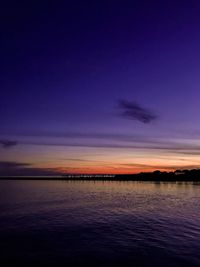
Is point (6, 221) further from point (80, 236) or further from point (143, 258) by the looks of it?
point (143, 258)

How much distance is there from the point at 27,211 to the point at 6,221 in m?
8.29

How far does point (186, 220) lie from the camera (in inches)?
1294

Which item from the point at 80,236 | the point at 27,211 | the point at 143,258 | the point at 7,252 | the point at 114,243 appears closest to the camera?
the point at 143,258

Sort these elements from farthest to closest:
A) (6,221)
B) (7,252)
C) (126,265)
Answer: (6,221) → (7,252) → (126,265)

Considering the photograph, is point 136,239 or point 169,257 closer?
point 169,257

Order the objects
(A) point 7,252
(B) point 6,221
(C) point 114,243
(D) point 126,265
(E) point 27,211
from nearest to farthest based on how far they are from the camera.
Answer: (D) point 126,265 < (A) point 7,252 < (C) point 114,243 < (B) point 6,221 < (E) point 27,211

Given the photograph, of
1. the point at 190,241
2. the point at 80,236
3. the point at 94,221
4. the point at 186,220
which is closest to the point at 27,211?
the point at 94,221

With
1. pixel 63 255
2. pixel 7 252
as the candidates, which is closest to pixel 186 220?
pixel 63 255

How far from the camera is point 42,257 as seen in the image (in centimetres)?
1841

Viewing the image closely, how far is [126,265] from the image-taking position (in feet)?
55.0

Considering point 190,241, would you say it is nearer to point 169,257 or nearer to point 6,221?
point 169,257

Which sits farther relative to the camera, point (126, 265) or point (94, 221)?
point (94, 221)

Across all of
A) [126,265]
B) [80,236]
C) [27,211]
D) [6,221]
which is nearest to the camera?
[126,265]

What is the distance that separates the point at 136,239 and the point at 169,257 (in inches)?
200
